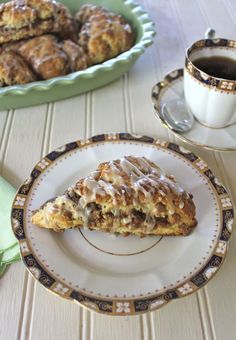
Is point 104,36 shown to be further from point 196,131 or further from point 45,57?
point 196,131

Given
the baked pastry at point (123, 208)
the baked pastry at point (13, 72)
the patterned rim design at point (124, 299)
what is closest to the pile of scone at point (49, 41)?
the baked pastry at point (13, 72)

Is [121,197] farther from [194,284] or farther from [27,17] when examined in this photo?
[27,17]

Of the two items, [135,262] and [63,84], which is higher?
[63,84]

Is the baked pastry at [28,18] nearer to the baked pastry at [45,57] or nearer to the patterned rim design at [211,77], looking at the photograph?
the baked pastry at [45,57]

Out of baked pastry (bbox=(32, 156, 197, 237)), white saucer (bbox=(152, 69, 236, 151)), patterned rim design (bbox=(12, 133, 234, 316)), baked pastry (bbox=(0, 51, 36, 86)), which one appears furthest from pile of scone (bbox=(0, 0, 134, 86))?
baked pastry (bbox=(32, 156, 197, 237))

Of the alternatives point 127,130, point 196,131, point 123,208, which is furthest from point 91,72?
point 123,208

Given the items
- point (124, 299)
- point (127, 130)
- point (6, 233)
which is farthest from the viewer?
point (127, 130)

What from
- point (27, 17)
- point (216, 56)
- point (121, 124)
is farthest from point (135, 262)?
point (27, 17)
